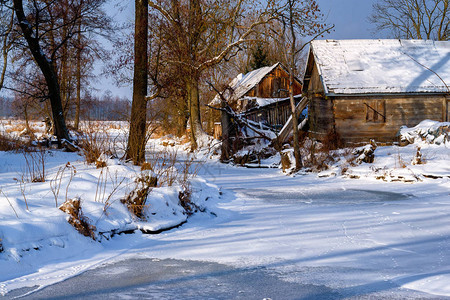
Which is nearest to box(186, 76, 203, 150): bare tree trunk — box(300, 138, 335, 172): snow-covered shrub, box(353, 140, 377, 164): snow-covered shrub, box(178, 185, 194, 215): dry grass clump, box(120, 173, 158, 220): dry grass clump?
box(300, 138, 335, 172): snow-covered shrub

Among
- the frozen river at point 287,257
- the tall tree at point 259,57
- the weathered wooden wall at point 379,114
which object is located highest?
the tall tree at point 259,57

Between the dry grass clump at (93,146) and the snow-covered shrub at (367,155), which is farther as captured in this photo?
the snow-covered shrub at (367,155)

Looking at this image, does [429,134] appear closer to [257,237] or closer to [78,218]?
[257,237]

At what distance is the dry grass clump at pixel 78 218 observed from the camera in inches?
223

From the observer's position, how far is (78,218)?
573 centimetres

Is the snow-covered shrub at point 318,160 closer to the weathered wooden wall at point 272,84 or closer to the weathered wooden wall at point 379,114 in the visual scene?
the weathered wooden wall at point 379,114

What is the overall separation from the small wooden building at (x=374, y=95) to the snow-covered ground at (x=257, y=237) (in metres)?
11.2

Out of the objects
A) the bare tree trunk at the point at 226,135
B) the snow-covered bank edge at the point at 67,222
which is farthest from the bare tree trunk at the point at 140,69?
the bare tree trunk at the point at 226,135

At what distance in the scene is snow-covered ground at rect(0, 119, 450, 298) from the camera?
Result: 4562 mm

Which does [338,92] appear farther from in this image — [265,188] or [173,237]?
[173,237]

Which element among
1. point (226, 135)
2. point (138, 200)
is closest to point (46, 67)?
point (226, 135)

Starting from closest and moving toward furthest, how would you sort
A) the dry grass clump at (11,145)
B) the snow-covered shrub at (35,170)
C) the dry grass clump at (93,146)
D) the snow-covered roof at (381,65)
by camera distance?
the snow-covered shrub at (35,170) < the dry grass clump at (93,146) < the dry grass clump at (11,145) < the snow-covered roof at (381,65)

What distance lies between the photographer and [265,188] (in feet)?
39.7

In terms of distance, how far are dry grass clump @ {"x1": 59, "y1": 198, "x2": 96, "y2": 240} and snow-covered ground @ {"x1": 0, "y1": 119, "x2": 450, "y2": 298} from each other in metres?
0.09
